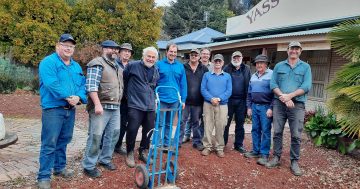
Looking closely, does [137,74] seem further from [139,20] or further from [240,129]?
[139,20]

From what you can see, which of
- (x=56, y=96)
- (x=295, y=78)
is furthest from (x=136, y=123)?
(x=295, y=78)

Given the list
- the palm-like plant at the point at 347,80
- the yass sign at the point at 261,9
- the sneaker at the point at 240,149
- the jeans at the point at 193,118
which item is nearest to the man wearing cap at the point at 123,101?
the jeans at the point at 193,118

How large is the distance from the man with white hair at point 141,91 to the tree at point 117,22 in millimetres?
11449

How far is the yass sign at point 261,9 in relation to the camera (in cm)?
1379

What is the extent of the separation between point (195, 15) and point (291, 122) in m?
26.3

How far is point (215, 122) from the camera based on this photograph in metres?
5.61

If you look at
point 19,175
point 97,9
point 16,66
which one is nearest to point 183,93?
point 19,175

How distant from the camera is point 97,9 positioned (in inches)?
644

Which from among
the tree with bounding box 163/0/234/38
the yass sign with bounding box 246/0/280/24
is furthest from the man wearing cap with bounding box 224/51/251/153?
the tree with bounding box 163/0/234/38

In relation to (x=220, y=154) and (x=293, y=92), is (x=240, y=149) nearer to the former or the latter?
(x=220, y=154)

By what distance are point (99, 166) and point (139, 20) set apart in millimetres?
13486

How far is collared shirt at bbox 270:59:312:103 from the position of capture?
16.5ft

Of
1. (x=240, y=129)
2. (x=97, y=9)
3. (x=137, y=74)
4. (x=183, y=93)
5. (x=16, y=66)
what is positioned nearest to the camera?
(x=137, y=74)

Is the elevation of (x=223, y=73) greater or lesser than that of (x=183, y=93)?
greater
